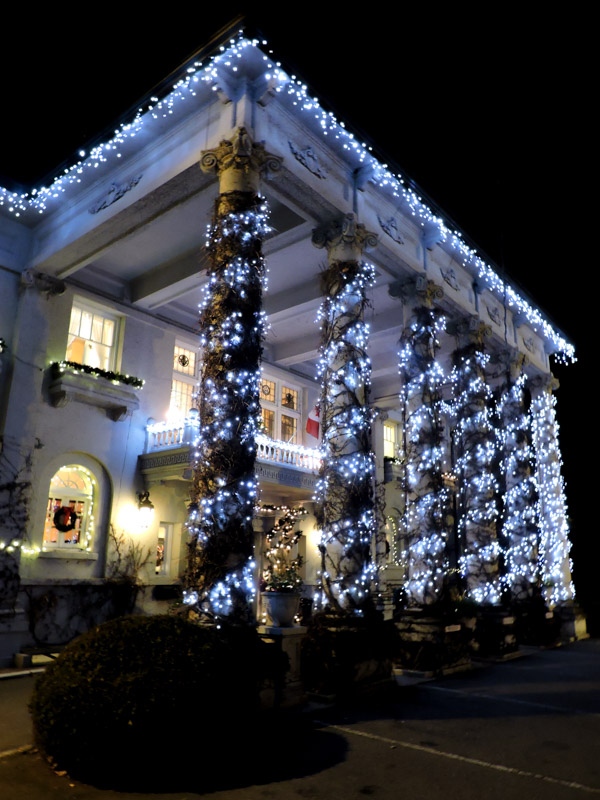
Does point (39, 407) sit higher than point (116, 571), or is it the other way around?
point (39, 407)

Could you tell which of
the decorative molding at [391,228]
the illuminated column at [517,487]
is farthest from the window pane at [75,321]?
the illuminated column at [517,487]

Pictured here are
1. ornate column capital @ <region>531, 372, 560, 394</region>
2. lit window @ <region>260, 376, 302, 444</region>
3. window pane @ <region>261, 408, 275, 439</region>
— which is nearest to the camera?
window pane @ <region>261, 408, 275, 439</region>

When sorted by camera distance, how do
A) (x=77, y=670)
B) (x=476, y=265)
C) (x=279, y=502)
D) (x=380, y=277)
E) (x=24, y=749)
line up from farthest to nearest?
(x=279, y=502) < (x=476, y=265) < (x=380, y=277) < (x=24, y=749) < (x=77, y=670)

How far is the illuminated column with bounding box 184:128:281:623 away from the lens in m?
8.31

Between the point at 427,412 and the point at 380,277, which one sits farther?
the point at 380,277

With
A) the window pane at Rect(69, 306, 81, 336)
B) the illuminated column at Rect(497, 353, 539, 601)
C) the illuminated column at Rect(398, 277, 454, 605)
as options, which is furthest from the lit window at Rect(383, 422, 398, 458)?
the window pane at Rect(69, 306, 81, 336)

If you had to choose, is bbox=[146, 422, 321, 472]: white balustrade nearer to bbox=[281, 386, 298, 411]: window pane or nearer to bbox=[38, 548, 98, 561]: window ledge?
bbox=[38, 548, 98, 561]: window ledge

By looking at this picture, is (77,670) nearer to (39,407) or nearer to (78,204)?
(39,407)

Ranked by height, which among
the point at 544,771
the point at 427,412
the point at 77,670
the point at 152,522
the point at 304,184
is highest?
the point at 304,184

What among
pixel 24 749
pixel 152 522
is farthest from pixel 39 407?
pixel 24 749

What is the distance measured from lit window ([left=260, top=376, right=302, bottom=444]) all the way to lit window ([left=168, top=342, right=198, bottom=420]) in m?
2.92

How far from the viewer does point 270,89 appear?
34.0 feet

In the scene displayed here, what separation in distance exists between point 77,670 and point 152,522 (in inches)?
383

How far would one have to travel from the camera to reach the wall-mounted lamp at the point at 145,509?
14.8m
